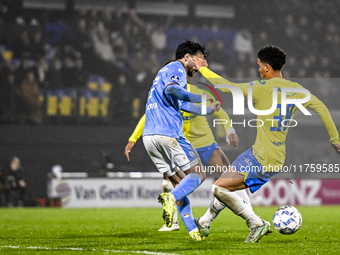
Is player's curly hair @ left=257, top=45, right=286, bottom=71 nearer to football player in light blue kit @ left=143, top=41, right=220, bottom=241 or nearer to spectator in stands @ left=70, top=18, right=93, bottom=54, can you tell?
football player in light blue kit @ left=143, top=41, right=220, bottom=241

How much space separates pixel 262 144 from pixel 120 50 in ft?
36.8

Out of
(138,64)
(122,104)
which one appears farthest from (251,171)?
(138,64)

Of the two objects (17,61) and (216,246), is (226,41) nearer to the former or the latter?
(17,61)

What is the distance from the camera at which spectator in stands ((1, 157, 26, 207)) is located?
37.4 feet

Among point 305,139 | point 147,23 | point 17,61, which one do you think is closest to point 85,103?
point 17,61

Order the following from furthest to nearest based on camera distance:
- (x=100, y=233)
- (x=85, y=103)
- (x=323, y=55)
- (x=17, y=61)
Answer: (x=323, y=55)
(x=17, y=61)
(x=85, y=103)
(x=100, y=233)

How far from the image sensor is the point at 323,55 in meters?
17.7

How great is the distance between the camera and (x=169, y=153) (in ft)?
15.9

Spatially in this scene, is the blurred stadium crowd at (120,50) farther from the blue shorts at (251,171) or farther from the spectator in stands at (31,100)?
the blue shorts at (251,171)

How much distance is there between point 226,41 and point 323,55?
3658 millimetres

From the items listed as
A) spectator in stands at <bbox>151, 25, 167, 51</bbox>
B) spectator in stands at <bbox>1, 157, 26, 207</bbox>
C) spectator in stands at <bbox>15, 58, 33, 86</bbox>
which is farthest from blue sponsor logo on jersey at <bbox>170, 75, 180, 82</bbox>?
spectator in stands at <bbox>151, 25, 167, 51</bbox>

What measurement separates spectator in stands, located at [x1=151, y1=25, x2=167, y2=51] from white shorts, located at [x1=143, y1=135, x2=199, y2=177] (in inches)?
453

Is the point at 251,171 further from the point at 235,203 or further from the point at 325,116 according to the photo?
the point at 325,116

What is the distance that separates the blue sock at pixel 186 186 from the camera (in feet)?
15.1
